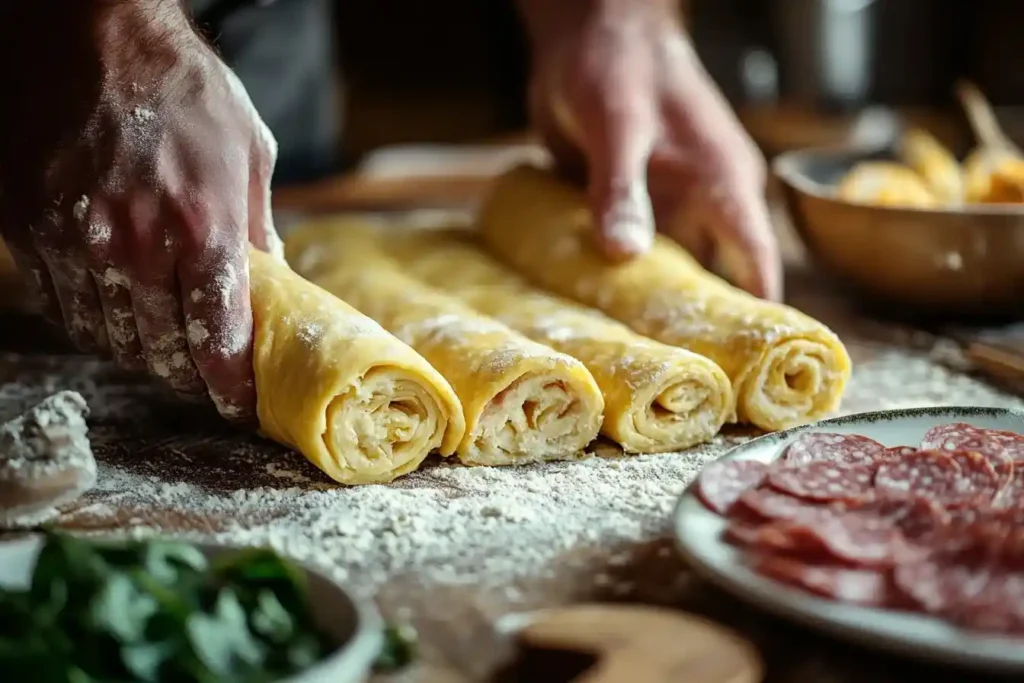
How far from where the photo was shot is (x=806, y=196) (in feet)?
9.41

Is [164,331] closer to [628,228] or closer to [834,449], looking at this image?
[628,228]

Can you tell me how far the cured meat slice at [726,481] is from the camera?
4.95 ft

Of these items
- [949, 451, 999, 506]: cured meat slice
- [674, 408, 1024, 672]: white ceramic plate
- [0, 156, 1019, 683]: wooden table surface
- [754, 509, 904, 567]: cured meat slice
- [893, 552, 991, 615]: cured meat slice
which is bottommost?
[0, 156, 1019, 683]: wooden table surface

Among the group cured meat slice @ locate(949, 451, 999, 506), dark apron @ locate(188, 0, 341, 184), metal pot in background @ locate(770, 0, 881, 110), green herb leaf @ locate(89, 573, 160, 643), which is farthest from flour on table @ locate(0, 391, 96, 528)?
metal pot in background @ locate(770, 0, 881, 110)

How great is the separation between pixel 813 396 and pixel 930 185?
3.91 ft

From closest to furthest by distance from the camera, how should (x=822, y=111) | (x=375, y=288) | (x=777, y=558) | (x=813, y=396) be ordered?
(x=777, y=558) < (x=813, y=396) < (x=375, y=288) < (x=822, y=111)

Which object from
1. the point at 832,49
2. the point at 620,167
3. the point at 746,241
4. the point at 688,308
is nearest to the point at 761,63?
the point at 832,49

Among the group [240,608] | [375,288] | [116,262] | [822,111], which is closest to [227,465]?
[116,262]

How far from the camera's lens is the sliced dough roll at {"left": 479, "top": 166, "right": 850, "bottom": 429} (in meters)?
2.10

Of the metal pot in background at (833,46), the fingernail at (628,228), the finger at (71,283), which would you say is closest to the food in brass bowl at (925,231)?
the fingernail at (628,228)

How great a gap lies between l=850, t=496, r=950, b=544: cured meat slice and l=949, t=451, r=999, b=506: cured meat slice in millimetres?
112

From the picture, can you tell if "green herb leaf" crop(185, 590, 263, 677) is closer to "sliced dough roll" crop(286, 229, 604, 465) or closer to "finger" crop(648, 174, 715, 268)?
"sliced dough roll" crop(286, 229, 604, 465)

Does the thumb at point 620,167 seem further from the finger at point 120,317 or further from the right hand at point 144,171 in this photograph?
the finger at point 120,317

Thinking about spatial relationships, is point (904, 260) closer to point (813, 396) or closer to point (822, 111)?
point (813, 396)
